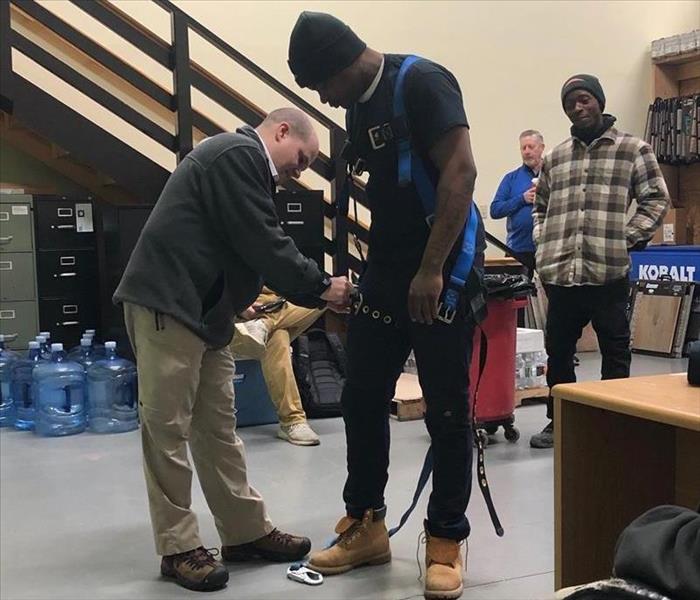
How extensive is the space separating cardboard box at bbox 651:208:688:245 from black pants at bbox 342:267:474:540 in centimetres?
641

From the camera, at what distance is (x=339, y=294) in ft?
7.66

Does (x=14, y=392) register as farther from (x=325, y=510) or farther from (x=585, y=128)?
(x=585, y=128)

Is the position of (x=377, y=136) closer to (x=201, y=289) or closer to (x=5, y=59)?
(x=201, y=289)

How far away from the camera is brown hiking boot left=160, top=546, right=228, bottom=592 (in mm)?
2309

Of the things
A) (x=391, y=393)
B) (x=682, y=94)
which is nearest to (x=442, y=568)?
(x=391, y=393)

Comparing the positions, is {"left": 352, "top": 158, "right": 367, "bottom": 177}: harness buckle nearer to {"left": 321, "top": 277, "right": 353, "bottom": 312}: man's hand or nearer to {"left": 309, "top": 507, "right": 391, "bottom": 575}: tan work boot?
{"left": 321, "top": 277, "right": 353, "bottom": 312}: man's hand

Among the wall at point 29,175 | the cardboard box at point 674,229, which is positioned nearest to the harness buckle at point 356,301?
the wall at point 29,175

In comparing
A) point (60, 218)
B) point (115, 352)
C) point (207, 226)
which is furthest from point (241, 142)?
point (60, 218)

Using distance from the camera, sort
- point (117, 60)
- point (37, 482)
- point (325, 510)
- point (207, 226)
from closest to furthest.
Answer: point (207, 226)
point (325, 510)
point (37, 482)
point (117, 60)

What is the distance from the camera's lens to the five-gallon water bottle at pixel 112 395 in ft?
14.1

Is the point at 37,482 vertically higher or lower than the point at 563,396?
lower

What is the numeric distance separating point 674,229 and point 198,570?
6891 millimetres

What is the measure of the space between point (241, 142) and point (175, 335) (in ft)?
1.79

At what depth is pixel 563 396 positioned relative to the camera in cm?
143
